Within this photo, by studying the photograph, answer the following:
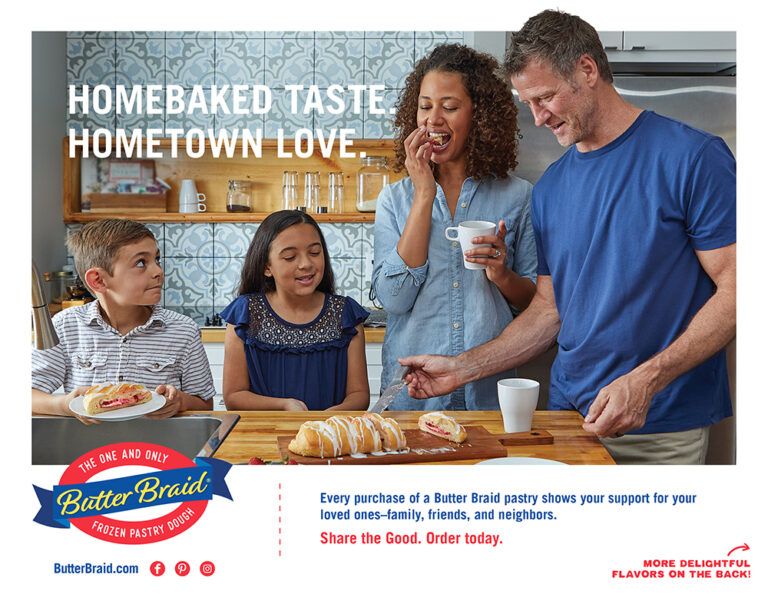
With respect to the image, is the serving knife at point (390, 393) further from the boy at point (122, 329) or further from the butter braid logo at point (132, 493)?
the boy at point (122, 329)

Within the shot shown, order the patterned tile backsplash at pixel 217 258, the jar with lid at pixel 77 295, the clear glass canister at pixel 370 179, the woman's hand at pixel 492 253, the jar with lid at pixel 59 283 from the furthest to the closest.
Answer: the patterned tile backsplash at pixel 217 258 → the clear glass canister at pixel 370 179 → the jar with lid at pixel 59 283 → the jar with lid at pixel 77 295 → the woman's hand at pixel 492 253

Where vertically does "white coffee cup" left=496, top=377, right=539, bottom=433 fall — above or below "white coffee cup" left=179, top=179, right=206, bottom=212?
below

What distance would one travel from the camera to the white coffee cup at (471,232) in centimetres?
119

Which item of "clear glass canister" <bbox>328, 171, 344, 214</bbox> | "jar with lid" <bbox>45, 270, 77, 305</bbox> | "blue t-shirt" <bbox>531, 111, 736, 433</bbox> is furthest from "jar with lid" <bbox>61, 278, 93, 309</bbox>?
"blue t-shirt" <bbox>531, 111, 736, 433</bbox>

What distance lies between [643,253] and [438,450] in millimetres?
444

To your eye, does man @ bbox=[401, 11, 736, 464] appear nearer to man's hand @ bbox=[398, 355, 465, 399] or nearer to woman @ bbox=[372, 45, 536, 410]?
man's hand @ bbox=[398, 355, 465, 399]

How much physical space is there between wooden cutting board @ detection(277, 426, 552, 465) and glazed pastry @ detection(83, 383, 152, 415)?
27cm

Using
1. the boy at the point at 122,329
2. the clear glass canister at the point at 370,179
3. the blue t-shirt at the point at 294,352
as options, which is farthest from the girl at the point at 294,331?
the clear glass canister at the point at 370,179

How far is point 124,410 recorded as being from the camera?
3.49 feet

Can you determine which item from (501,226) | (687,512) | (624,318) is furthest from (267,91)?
(687,512)

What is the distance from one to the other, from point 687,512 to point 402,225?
690 mm

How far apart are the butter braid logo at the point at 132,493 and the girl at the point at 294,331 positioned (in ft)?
1.62

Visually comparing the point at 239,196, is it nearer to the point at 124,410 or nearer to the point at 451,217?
the point at 451,217

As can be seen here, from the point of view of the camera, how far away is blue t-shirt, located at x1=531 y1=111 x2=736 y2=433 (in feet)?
3.43
